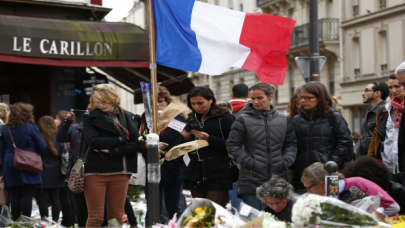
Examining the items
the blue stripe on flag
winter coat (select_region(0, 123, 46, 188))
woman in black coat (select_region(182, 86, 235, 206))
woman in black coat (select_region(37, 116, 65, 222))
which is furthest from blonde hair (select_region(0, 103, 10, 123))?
the blue stripe on flag

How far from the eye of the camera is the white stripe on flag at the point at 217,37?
6035 millimetres

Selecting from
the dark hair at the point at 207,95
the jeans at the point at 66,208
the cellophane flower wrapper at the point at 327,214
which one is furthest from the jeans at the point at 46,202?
the cellophane flower wrapper at the point at 327,214

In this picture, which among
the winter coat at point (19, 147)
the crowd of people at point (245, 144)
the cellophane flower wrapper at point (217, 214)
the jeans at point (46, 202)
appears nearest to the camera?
the cellophane flower wrapper at point (217, 214)

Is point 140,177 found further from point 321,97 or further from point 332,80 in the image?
point 332,80

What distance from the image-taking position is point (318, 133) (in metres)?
5.78

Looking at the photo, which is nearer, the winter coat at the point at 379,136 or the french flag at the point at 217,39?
the french flag at the point at 217,39

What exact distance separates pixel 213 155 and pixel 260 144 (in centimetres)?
66

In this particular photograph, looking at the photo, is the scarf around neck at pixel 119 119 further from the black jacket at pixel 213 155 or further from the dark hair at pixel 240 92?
the dark hair at pixel 240 92

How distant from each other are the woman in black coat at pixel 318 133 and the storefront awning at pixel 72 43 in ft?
21.6

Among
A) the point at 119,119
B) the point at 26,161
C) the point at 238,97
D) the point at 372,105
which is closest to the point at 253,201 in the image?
the point at 119,119

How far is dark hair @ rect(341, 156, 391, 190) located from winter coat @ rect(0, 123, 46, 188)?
4.79 meters

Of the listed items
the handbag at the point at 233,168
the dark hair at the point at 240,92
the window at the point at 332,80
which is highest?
the window at the point at 332,80

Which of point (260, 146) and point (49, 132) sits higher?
point (49, 132)

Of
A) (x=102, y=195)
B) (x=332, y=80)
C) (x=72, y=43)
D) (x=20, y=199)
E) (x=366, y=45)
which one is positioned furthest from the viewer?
(x=332, y=80)
